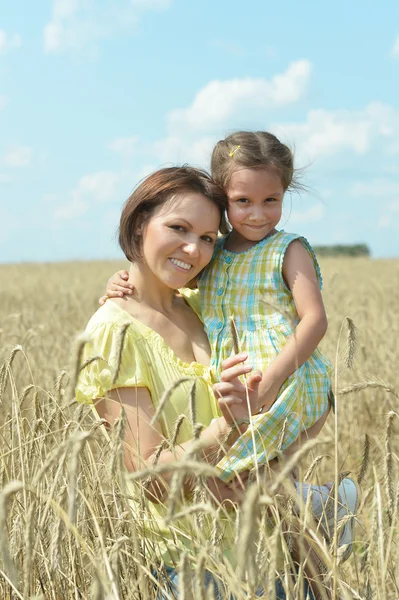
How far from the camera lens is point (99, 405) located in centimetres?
210

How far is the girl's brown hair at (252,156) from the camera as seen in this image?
2354 millimetres

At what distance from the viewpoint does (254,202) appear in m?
2.32

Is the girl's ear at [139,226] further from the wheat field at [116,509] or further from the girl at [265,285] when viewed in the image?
the wheat field at [116,509]

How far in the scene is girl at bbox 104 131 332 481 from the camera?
2113 millimetres

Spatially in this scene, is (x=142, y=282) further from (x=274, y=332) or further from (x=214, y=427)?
(x=214, y=427)

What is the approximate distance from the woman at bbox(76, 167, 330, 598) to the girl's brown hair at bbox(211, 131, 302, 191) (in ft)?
0.31

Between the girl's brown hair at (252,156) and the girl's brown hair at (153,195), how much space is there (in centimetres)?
10

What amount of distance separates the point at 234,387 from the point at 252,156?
2.84 feet

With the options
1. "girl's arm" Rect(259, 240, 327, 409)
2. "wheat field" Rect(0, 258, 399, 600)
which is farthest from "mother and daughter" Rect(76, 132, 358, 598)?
"wheat field" Rect(0, 258, 399, 600)

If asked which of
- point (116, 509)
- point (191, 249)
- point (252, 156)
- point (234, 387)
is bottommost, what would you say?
point (116, 509)

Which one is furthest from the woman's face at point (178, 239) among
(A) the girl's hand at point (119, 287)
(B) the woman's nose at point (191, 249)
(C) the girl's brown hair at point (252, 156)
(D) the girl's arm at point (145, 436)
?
(D) the girl's arm at point (145, 436)

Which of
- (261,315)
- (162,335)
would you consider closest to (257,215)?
(261,315)

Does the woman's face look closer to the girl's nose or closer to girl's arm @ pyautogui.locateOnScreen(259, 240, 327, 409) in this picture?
the girl's nose

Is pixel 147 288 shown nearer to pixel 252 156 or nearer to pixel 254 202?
pixel 254 202
